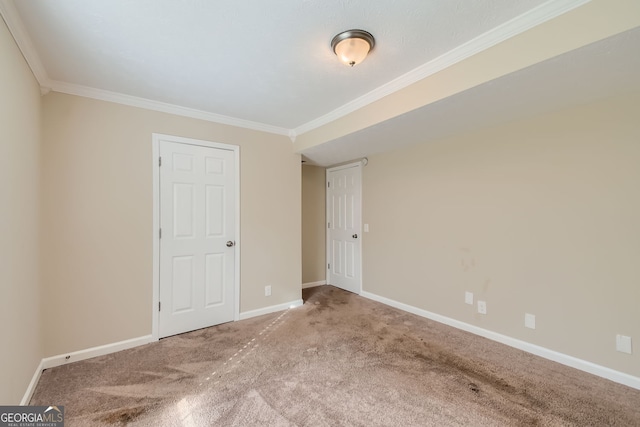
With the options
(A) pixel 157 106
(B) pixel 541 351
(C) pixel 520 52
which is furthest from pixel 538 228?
(A) pixel 157 106

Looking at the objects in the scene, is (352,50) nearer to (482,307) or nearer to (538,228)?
(538,228)

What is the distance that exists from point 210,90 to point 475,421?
3.12 metres

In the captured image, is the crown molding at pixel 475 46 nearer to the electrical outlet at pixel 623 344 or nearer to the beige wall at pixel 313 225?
the beige wall at pixel 313 225

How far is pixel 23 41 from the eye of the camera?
5.42 ft

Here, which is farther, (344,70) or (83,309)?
(83,309)

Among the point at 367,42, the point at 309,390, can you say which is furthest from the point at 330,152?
the point at 309,390

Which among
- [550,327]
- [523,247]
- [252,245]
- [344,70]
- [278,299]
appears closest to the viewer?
[344,70]

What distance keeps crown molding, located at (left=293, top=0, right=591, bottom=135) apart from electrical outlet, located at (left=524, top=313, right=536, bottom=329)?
2272 mm

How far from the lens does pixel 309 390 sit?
186cm

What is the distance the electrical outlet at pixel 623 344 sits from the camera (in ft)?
6.35

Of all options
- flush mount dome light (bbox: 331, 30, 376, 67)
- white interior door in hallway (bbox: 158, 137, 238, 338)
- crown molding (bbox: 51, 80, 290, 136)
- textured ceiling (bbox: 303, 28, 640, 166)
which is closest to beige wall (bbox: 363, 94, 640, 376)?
textured ceiling (bbox: 303, 28, 640, 166)

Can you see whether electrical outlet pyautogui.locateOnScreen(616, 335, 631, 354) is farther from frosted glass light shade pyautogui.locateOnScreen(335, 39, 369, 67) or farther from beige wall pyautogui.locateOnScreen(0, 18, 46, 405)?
beige wall pyautogui.locateOnScreen(0, 18, 46, 405)

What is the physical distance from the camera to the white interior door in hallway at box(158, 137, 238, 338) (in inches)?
108

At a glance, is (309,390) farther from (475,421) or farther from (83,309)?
(83,309)
